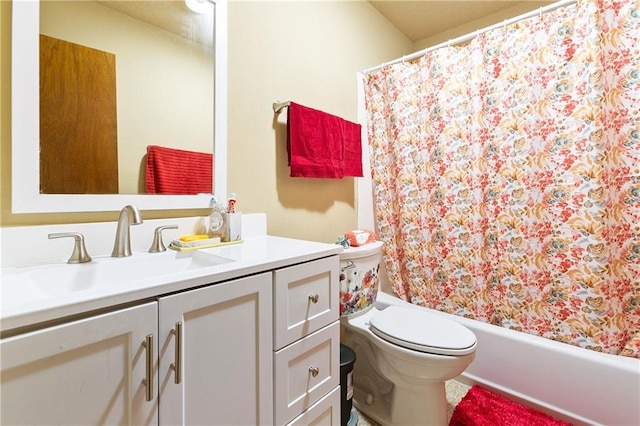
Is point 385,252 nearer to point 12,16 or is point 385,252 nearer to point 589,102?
point 589,102

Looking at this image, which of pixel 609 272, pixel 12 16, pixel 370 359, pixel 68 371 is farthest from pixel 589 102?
pixel 12 16

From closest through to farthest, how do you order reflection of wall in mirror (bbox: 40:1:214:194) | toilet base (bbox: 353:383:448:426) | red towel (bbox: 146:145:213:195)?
reflection of wall in mirror (bbox: 40:1:214:194) < red towel (bbox: 146:145:213:195) < toilet base (bbox: 353:383:448:426)

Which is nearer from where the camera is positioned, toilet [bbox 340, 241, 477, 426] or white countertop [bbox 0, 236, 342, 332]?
white countertop [bbox 0, 236, 342, 332]

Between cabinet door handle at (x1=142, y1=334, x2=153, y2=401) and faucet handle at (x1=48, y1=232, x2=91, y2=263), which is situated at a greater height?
faucet handle at (x1=48, y1=232, x2=91, y2=263)

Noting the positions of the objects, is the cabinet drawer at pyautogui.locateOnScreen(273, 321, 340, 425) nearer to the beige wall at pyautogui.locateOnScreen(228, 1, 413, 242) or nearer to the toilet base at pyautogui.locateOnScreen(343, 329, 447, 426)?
the toilet base at pyautogui.locateOnScreen(343, 329, 447, 426)

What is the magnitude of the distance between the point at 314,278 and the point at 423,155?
3.98 feet

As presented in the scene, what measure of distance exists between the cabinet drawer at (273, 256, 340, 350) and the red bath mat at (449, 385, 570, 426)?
0.94 metres

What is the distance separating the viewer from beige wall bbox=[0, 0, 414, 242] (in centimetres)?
134

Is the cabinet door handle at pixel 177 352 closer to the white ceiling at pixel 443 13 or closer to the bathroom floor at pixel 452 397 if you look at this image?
the bathroom floor at pixel 452 397

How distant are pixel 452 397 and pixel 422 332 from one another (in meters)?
0.61

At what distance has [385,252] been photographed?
205 centimetres

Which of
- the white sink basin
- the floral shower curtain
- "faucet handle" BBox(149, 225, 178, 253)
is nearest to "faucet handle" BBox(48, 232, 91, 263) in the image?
the white sink basin

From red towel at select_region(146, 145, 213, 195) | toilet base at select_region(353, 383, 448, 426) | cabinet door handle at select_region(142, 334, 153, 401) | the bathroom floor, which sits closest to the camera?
cabinet door handle at select_region(142, 334, 153, 401)

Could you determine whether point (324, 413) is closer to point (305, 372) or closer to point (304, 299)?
point (305, 372)
